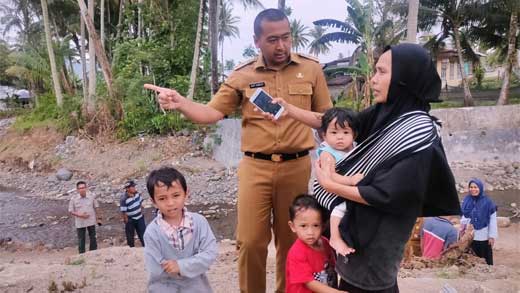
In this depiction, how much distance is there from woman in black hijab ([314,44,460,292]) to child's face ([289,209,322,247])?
0.24m

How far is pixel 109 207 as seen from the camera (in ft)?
45.4

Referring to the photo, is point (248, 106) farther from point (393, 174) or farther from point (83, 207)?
point (83, 207)

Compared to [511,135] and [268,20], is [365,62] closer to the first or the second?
[511,135]

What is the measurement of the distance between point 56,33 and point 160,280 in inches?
1102

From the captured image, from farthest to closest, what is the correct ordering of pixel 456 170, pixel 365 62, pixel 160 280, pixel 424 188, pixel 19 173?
pixel 19 173 → pixel 456 170 → pixel 365 62 → pixel 160 280 → pixel 424 188

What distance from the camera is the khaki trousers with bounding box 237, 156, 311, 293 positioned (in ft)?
9.55

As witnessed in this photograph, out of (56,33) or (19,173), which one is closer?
(19,173)

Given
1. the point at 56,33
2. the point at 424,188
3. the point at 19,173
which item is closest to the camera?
the point at 424,188

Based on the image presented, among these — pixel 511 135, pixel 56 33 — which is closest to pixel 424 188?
pixel 511 135

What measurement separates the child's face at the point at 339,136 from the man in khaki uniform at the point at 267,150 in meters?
0.69

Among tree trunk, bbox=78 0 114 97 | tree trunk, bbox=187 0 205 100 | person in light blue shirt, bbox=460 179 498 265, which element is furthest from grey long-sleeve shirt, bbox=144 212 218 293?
tree trunk, bbox=78 0 114 97

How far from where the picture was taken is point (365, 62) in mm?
12805

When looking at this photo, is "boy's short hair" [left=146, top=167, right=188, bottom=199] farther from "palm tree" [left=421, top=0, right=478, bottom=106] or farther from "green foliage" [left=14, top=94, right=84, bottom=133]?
"palm tree" [left=421, top=0, right=478, bottom=106]

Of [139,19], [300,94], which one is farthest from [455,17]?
[300,94]
